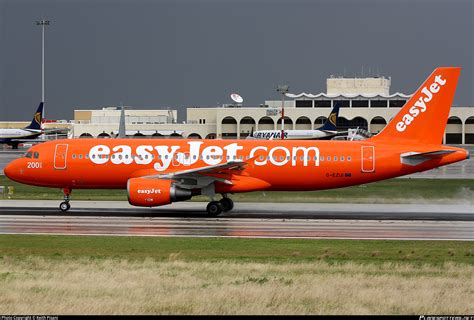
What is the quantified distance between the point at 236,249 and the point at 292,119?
413ft

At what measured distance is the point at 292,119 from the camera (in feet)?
507

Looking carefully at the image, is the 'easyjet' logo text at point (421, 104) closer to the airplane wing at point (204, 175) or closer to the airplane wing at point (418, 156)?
the airplane wing at point (418, 156)

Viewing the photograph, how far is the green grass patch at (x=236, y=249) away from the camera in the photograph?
27547mm

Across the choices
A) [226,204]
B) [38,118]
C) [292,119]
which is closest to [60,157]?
[226,204]

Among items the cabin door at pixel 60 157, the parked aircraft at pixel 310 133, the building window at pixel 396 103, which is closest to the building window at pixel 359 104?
the building window at pixel 396 103

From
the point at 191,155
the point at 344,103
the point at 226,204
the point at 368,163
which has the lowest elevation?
the point at 226,204

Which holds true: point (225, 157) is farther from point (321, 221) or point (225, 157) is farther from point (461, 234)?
point (461, 234)

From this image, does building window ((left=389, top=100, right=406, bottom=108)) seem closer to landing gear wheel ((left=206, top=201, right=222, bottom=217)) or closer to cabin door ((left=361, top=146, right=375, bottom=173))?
cabin door ((left=361, top=146, right=375, bottom=173))

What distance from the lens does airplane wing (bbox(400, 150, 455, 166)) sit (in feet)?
140

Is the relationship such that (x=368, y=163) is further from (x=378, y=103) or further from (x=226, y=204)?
(x=378, y=103)

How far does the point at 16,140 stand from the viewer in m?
145

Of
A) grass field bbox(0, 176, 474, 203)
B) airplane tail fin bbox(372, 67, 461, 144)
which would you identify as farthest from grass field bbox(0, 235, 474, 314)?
grass field bbox(0, 176, 474, 203)

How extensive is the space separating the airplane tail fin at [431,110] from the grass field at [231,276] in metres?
13.1

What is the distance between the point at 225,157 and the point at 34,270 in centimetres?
2005
